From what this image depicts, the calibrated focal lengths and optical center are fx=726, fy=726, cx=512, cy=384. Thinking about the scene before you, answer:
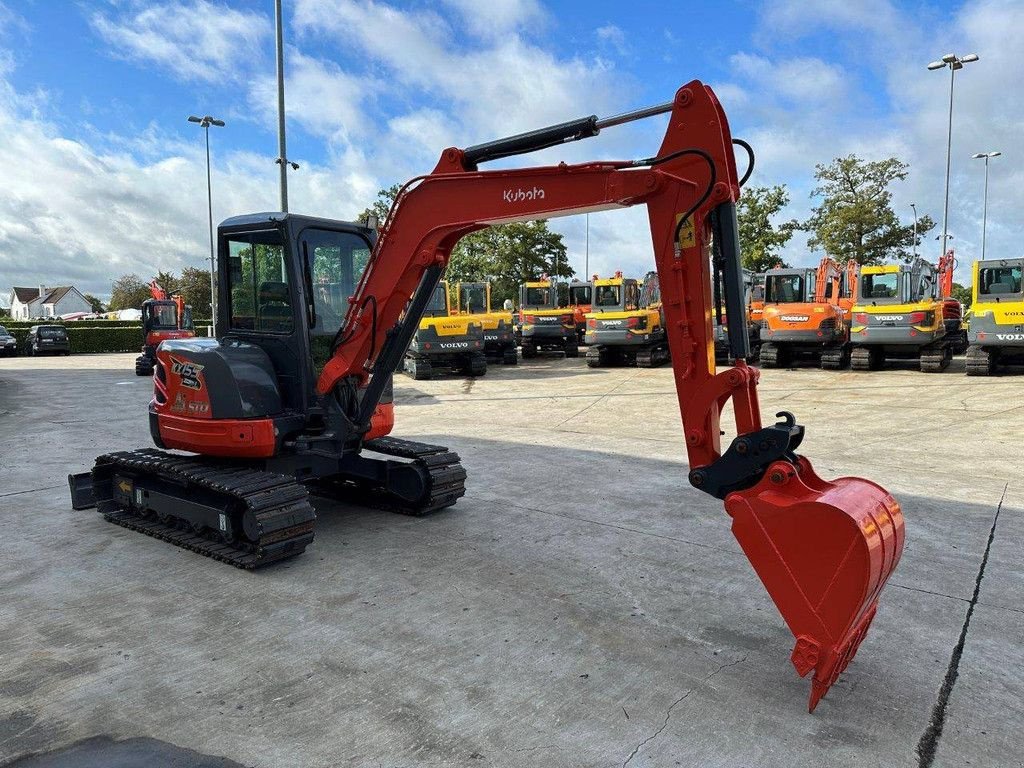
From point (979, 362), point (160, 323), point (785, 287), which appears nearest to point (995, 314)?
point (979, 362)

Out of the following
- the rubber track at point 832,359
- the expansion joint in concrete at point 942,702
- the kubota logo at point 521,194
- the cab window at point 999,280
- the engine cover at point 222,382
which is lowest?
the expansion joint in concrete at point 942,702

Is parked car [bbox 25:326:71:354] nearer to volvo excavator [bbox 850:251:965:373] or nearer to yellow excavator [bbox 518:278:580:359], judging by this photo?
yellow excavator [bbox 518:278:580:359]

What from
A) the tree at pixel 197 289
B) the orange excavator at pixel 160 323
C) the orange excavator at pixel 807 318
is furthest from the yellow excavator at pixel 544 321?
the tree at pixel 197 289

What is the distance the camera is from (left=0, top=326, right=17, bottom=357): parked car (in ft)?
110

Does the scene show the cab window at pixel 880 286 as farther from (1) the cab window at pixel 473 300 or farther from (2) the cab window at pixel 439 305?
(2) the cab window at pixel 439 305

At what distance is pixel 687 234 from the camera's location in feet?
13.2

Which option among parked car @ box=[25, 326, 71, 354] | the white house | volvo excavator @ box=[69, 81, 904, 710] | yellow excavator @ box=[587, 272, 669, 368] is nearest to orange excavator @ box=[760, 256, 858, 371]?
yellow excavator @ box=[587, 272, 669, 368]

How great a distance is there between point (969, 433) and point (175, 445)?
10.7 metres

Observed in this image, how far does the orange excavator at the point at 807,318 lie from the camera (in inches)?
803

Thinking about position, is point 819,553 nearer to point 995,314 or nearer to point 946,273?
point 995,314

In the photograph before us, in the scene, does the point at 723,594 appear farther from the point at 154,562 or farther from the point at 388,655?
the point at 154,562

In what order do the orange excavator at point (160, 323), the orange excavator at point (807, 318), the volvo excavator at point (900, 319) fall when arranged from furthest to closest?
the orange excavator at point (160, 323)
the orange excavator at point (807, 318)
the volvo excavator at point (900, 319)

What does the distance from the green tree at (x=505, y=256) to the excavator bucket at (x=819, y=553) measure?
40610 mm

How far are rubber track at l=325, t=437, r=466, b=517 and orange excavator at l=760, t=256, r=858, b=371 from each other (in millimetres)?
16063
